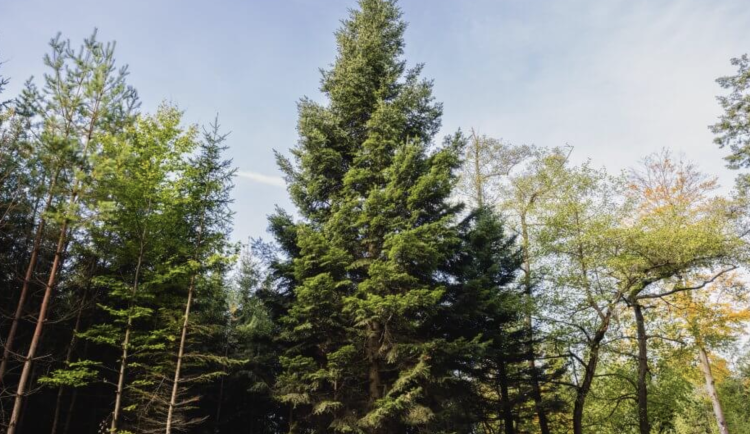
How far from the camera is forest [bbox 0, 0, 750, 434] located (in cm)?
989

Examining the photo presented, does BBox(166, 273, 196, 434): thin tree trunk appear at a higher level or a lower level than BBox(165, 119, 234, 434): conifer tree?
lower

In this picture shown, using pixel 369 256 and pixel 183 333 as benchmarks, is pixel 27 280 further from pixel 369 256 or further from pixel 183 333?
pixel 369 256

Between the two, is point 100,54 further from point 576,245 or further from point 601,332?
point 601,332

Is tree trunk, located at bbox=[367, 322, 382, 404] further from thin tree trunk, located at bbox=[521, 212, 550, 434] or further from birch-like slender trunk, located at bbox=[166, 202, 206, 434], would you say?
thin tree trunk, located at bbox=[521, 212, 550, 434]

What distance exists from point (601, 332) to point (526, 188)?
7.35m

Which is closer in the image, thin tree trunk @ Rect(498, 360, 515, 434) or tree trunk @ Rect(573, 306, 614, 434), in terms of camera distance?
tree trunk @ Rect(573, 306, 614, 434)

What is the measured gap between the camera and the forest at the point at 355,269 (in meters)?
9.89

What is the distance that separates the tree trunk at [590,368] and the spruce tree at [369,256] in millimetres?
5955

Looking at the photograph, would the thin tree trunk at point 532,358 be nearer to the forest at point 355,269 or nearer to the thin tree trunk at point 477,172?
the forest at point 355,269

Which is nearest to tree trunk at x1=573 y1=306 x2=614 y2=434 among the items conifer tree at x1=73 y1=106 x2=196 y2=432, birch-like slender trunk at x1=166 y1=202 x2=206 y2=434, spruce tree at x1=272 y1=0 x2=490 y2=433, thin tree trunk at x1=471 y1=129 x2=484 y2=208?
spruce tree at x1=272 y1=0 x2=490 y2=433

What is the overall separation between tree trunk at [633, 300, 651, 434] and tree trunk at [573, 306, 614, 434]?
3.38ft

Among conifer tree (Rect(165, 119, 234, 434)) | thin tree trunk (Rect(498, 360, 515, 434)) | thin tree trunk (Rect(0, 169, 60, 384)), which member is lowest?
thin tree trunk (Rect(498, 360, 515, 434))

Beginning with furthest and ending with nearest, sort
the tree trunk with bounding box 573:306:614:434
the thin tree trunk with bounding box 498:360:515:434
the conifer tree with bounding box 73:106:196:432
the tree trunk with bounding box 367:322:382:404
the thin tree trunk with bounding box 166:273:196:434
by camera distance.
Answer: the thin tree trunk with bounding box 498:360:515:434 → the tree trunk with bounding box 573:306:614:434 → the conifer tree with bounding box 73:106:196:432 → the tree trunk with bounding box 367:322:382:404 → the thin tree trunk with bounding box 166:273:196:434

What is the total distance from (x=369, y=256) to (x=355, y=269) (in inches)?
27.3
